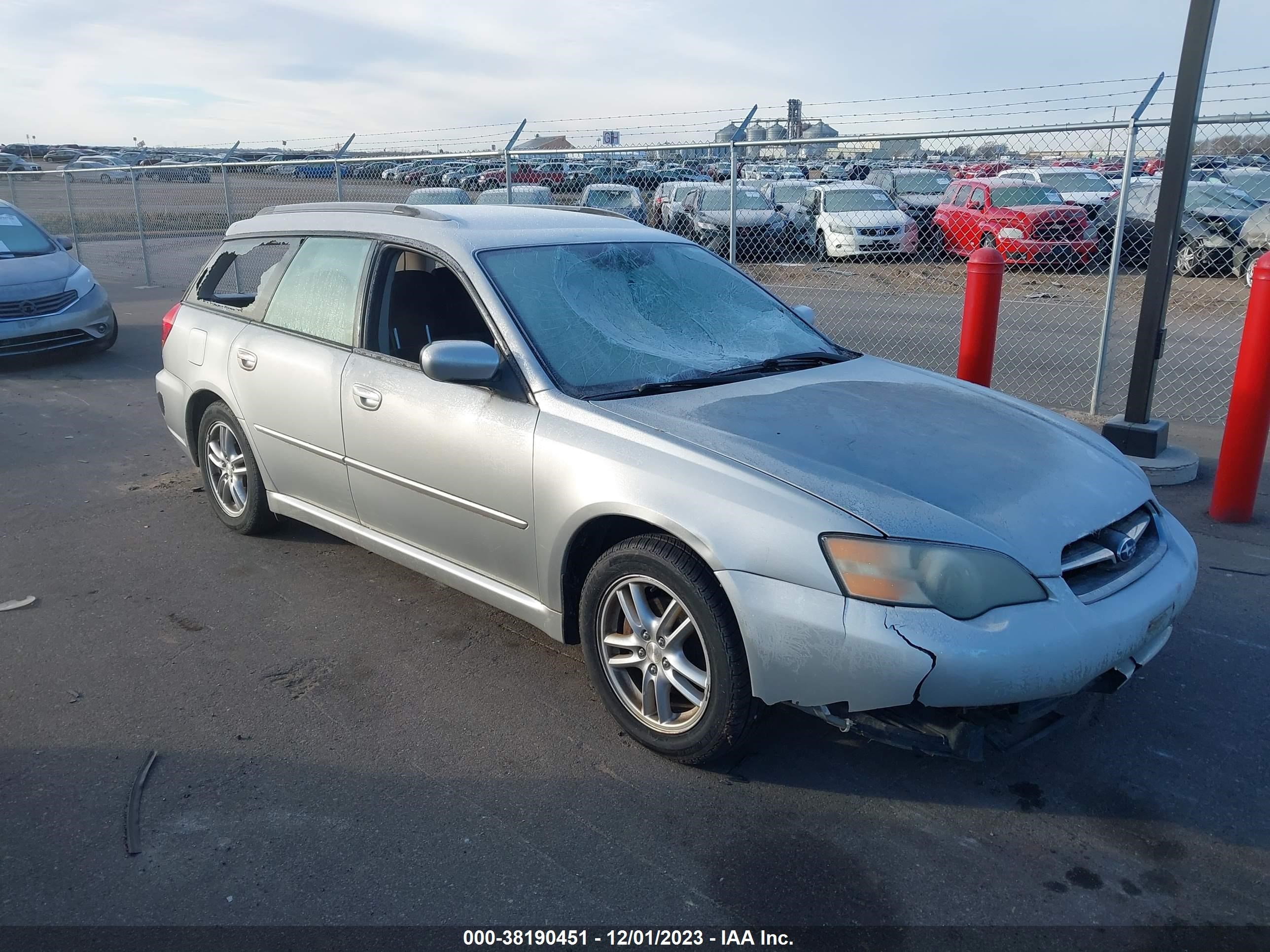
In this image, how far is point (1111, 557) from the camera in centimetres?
309

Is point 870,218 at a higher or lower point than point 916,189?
lower

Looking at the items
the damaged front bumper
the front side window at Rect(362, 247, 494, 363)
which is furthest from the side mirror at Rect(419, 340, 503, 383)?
the damaged front bumper

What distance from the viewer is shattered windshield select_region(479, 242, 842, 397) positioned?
3.74 metres

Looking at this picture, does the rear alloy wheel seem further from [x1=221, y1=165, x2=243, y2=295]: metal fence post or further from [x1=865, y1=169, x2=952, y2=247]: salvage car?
[x1=221, y1=165, x2=243, y2=295]: metal fence post

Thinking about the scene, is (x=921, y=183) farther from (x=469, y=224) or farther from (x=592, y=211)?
(x=469, y=224)

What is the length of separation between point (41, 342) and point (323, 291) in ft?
23.1

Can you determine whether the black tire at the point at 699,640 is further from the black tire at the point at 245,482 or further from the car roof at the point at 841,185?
the car roof at the point at 841,185

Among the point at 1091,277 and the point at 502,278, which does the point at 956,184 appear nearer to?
the point at 1091,277

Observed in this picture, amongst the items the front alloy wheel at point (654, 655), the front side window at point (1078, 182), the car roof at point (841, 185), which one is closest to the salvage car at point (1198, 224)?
the front side window at point (1078, 182)

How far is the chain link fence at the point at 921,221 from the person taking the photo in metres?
9.62

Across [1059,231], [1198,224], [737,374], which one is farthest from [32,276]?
[1198,224]

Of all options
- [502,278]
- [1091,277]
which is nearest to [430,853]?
[502,278]

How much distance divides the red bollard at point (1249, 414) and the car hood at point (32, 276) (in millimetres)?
10325

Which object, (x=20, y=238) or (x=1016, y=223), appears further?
(x=1016, y=223)
